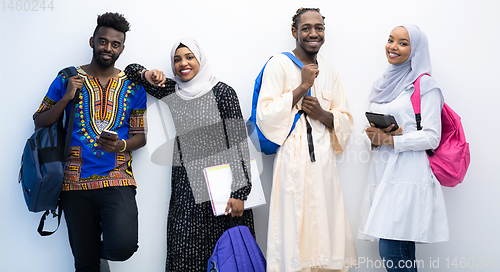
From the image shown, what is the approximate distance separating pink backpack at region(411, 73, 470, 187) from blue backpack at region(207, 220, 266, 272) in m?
1.32

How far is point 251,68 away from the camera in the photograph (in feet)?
9.91

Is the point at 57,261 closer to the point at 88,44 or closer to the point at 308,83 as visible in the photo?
the point at 88,44

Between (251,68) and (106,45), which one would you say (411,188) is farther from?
(106,45)

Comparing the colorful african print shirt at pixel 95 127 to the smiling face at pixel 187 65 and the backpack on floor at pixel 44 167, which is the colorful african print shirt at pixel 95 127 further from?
the smiling face at pixel 187 65

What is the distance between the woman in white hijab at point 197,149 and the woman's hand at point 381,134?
889mm

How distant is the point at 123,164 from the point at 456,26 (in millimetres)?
2842

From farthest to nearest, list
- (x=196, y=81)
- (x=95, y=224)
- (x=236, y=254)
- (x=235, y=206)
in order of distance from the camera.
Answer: (x=196, y=81)
(x=95, y=224)
(x=235, y=206)
(x=236, y=254)

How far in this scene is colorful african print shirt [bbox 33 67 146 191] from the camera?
2512 millimetres

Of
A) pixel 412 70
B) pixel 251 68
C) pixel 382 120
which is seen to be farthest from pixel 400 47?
pixel 251 68

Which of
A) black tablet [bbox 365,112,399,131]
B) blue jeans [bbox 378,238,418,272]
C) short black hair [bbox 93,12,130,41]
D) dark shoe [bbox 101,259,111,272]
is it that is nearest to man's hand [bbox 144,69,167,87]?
short black hair [bbox 93,12,130,41]

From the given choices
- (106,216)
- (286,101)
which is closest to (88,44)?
(106,216)

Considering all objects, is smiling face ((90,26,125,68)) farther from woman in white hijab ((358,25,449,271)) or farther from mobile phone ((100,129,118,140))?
woman in white hijab ((358,25,449,271))

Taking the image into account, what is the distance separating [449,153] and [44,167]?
2.63m

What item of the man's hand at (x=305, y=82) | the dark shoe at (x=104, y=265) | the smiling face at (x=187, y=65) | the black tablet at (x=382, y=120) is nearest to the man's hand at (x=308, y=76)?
the man's hand at (x=305, y=82)
